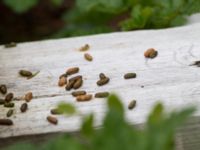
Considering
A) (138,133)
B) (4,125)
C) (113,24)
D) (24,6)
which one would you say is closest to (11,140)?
(4,125)

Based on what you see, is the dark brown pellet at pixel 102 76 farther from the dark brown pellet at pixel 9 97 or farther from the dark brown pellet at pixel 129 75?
the dark brown pellet at pixel 9 97

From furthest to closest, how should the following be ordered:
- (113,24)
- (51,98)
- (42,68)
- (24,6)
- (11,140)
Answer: (113,24), (24,6), (42,68), (51,98), (11,140)

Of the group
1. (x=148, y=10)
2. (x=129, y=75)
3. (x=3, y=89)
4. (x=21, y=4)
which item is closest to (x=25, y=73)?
(x=3, y=89)

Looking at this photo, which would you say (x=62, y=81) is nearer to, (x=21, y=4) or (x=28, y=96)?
(x=28, y=96)

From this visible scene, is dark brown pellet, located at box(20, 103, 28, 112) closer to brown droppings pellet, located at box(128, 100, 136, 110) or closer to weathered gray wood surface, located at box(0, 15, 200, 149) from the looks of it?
weathered gray wood surface, located at box(0, 15, 200, 149)

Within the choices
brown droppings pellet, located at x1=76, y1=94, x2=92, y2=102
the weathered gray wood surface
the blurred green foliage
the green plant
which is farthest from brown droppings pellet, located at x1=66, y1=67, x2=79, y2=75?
the green plant

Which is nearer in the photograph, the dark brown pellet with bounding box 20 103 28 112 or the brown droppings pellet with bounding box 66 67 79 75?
the dark brown pellet with bounding box 20 103 28 112

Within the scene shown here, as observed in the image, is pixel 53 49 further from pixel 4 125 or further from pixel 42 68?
pixel 4 125
